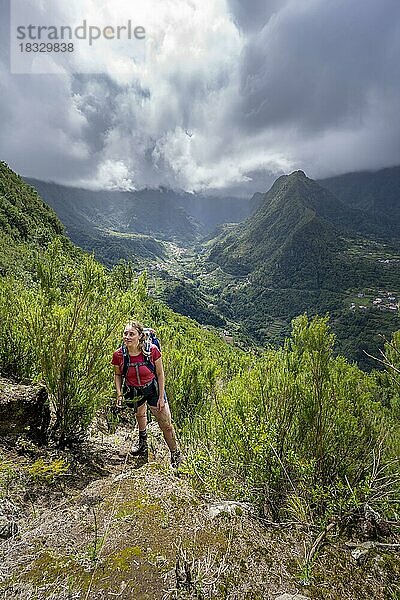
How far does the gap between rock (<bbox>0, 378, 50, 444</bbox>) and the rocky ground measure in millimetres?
269

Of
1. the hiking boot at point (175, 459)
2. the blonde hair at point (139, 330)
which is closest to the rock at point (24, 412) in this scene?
the blonde hair at point (139, 330)

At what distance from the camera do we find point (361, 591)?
131 inches

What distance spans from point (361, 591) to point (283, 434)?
1.93 m

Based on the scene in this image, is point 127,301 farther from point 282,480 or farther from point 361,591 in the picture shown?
point 361,591

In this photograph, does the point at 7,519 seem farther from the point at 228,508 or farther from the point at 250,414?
the point at 250,414

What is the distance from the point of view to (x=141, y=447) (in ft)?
20.7

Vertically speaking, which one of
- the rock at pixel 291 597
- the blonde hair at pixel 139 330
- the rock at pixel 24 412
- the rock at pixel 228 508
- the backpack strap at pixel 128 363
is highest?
the blonde hair at pixel 139 330

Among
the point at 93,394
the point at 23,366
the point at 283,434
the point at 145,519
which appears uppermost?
the point at 23,366

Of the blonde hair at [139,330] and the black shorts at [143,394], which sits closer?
the blonde hair at [139,330]

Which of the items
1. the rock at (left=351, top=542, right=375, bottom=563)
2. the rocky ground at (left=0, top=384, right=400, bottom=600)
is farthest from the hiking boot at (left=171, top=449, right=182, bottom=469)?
the rock at (left=351, top=542, right=375, bottom=563)

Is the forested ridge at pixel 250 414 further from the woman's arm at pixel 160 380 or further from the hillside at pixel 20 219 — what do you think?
the hillside at pixel 20 219

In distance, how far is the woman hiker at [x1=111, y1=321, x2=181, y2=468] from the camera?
5.50m

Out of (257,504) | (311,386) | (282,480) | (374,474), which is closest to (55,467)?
(257,504)

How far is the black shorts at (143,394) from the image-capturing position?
568 cm
